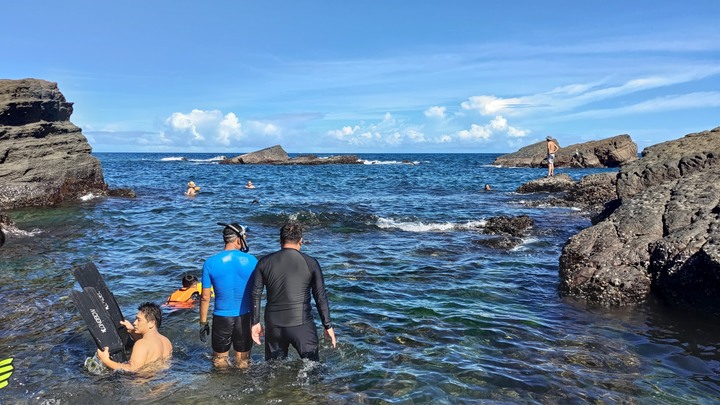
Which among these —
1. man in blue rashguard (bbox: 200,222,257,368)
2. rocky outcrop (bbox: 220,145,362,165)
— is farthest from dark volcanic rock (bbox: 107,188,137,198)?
rocky outcrop (bbox: 220,145,362,165)

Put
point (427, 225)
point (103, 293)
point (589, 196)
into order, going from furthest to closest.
→ point (589, 196)
point (427, 225)
point (103, 293)

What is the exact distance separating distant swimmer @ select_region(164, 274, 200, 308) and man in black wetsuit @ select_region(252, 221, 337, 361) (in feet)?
14.2

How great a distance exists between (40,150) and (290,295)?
24269mm

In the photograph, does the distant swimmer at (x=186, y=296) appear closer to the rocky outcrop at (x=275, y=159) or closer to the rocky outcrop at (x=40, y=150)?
the rocky outcrop at (x=40, y=150)

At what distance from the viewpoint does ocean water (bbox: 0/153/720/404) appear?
21.1ft

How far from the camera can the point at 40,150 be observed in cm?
2483

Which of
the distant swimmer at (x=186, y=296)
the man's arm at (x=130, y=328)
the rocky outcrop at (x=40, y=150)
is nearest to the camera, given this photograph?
the man's arm at (x=130, y=328)

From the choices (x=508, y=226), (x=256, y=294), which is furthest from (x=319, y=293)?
(x=508, y=226)

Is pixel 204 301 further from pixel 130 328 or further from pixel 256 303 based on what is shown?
pixel 130 328

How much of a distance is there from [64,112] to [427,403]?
29241 mm

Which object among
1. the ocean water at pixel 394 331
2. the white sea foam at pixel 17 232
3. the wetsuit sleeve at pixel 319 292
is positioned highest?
the wetsuit sleeve at pixel 319 292

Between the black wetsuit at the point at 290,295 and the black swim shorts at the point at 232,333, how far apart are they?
0.61 meters

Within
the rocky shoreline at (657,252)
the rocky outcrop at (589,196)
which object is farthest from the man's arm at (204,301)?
the rocky outcrop at (589,196)

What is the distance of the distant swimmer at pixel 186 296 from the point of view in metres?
10.2
